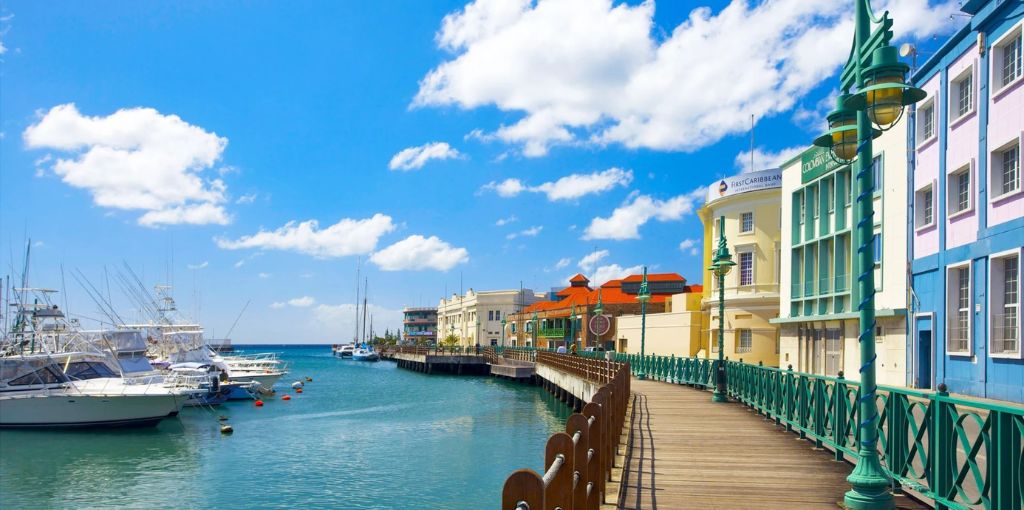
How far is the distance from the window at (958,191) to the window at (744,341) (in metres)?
19.9

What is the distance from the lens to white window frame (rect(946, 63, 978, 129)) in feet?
74.5

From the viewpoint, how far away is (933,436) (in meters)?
7.25

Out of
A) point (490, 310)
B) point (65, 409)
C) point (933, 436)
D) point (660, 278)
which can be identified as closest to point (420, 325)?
point (490, 310)

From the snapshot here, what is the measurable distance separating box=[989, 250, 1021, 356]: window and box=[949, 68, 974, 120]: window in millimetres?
5107

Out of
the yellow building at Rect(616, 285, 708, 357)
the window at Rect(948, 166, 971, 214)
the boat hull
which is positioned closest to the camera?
the window at Rect(948, 166, 971, 214)

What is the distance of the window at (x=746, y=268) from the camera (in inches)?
1716

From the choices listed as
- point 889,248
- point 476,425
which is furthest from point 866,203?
point 476,425

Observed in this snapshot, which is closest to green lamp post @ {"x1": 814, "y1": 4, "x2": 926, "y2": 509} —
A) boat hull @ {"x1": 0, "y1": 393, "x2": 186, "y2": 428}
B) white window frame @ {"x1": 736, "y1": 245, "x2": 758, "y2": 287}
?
boat hull @ {"x1": 0, "y1": 393, "x2": 186, "y2": 428}

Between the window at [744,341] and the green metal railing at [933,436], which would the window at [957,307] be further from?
the window at [744,341]

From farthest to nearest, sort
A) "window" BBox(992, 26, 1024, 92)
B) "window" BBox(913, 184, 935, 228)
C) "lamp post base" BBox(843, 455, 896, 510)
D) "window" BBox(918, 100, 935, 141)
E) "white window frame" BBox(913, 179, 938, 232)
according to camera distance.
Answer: "white window frame" BBox(913, 179, 938, 232), "window" BBox(913, 184, 935, 228), "window" BBox(918, 100, 935, 141), "window" BBox(992, 26, 1024, 92), "lamp post base" BBox(843, 455, 896, 510)

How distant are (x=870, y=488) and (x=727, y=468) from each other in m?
3.06

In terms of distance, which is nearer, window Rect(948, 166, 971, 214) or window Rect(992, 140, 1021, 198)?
window Rect(992, 140, 1021, 198)

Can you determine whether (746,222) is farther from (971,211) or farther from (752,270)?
(971,211)

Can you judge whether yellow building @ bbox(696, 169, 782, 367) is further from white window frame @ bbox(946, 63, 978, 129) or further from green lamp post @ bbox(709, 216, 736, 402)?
green lamp post @ bbox(709, 216, 736, 402)
